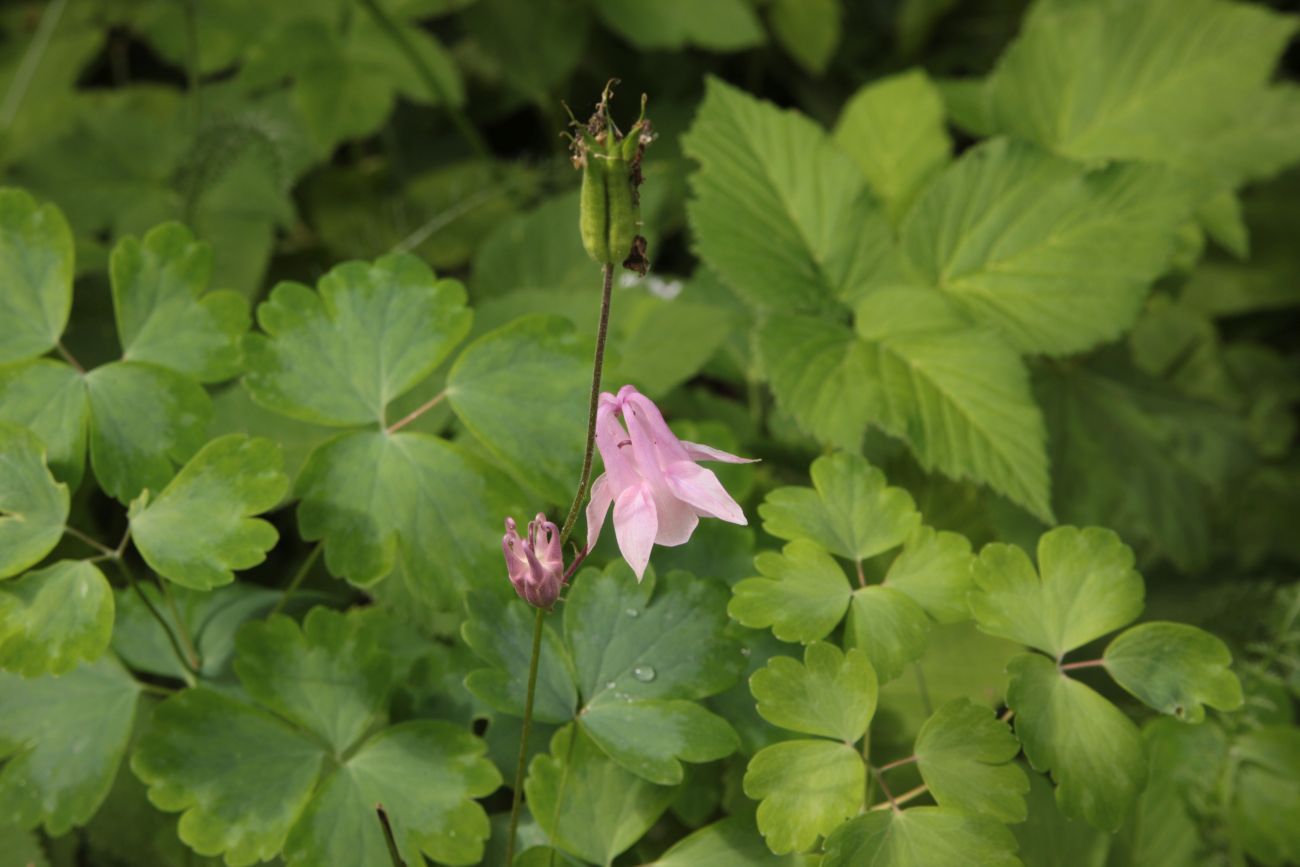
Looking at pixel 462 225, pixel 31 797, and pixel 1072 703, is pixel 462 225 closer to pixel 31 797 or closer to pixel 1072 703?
pixel 31 797

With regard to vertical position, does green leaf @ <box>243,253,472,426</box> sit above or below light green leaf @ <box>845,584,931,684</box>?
above

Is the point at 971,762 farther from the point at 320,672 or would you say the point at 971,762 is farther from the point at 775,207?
the point at 775,207

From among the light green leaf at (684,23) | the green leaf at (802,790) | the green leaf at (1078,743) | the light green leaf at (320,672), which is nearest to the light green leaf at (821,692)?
the green leaf at (802,790)

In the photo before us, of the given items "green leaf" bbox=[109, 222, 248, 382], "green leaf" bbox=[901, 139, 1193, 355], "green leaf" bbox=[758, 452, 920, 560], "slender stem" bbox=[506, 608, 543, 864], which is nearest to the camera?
"slender stem" bbox=[506, 608, 543, 864]

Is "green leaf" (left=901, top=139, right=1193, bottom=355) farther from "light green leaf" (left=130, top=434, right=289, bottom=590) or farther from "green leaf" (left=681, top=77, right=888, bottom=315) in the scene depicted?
"light green leaf" (left=130, top=434, right=289, bottom=590)

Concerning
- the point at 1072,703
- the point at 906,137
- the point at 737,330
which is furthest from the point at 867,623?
the point at 906,137

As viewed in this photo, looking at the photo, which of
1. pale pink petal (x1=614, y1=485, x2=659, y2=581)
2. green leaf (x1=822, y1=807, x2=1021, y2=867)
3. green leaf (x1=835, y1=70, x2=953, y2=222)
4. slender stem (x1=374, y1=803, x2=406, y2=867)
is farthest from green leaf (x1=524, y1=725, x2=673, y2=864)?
green leaf (x1=835, y1=70, x2=953, y2=222)

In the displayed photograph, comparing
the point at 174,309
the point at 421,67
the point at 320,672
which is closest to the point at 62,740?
the point at 320,672
